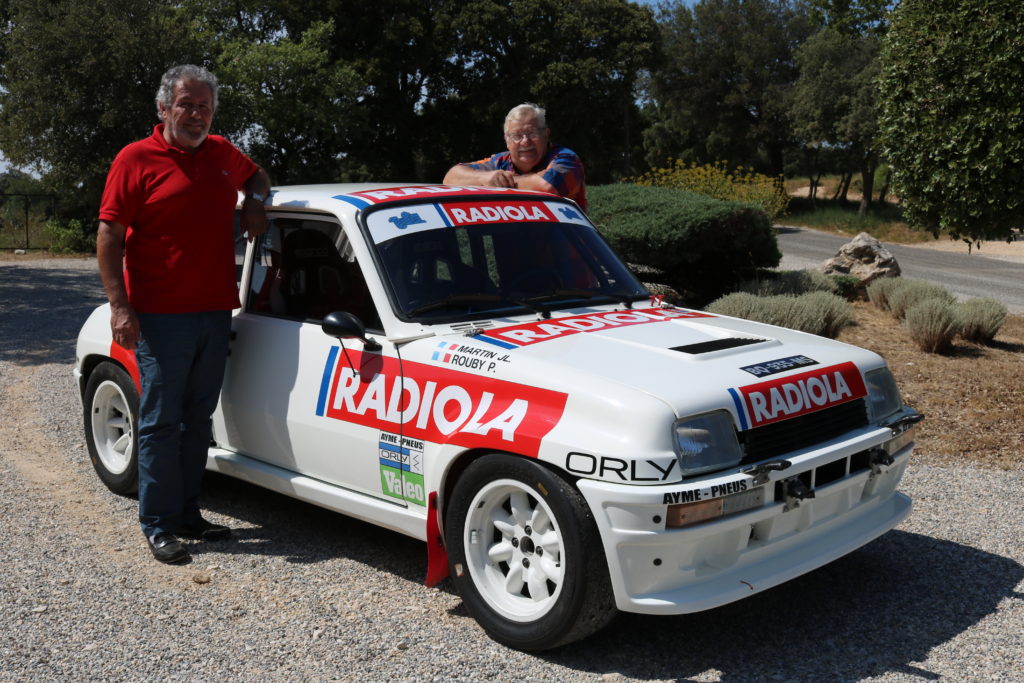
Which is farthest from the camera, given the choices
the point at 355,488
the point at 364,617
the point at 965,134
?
the point at 965,134

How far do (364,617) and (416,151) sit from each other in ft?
130

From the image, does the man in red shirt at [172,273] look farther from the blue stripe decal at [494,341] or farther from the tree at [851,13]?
the tree at [851,13]

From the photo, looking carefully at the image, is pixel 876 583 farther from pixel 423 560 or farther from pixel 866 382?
pixel 423 560

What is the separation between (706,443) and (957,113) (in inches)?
214

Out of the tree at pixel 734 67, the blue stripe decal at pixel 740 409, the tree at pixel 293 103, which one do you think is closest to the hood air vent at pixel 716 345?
the blue stripe decal at pixel 740 409

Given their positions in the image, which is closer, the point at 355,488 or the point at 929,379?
the point at 355,488

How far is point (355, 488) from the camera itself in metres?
4.44

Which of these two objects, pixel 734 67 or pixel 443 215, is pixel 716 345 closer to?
pixel 443 215

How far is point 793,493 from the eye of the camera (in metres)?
3.67

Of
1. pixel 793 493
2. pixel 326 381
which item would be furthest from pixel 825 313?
pixel 326 381


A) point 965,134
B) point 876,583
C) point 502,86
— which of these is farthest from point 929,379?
point 502,86

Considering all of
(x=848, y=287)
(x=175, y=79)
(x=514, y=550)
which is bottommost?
(x=514, y=550)

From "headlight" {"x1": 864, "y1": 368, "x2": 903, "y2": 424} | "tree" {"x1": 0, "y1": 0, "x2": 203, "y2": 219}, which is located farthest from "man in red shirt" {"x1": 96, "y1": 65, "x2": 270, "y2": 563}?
"tree" {"x1": 0, "y1": 0, "x2": 203, "y2": 219}

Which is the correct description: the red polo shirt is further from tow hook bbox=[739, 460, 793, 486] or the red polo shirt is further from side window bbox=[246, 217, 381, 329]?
tow hook bbox=[739, 460, 793, 486]
